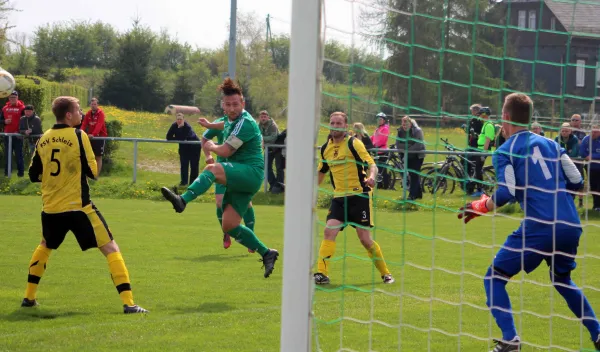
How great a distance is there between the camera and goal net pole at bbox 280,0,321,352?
4.55m

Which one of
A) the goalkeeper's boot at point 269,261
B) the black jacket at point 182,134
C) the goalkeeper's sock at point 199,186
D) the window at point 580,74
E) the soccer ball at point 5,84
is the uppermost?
the soccer ball at point 5,84

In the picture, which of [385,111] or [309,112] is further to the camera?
[385,111]

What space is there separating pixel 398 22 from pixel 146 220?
405 inches

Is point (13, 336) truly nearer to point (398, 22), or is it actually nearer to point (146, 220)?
point (398, 22)

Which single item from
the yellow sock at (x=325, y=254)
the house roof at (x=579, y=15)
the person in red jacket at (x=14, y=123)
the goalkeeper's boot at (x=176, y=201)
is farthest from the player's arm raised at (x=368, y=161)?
the person in red jacket at (x=14, y=123)

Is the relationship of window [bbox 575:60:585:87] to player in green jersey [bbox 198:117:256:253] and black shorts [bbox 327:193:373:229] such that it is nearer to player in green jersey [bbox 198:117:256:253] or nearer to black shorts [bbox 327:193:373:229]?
black shorts [bbox 327:193:373:229]

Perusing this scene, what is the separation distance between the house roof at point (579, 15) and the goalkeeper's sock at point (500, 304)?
5.52ft

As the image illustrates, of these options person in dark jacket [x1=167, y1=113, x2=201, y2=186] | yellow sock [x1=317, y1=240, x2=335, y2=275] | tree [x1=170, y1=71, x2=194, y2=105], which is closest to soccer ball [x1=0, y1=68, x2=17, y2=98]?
yellow sock [x1=317, y1=240, x2=335, y2=275]

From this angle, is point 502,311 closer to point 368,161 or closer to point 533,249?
point 533,249

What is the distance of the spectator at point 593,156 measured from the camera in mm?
5612

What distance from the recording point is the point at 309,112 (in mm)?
4582

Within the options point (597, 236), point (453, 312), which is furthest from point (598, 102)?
point (597, 236)

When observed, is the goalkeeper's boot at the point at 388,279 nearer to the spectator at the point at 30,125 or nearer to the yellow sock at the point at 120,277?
the yellow sock at the point at 120,277

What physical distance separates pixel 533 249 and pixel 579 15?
155 centimetres
